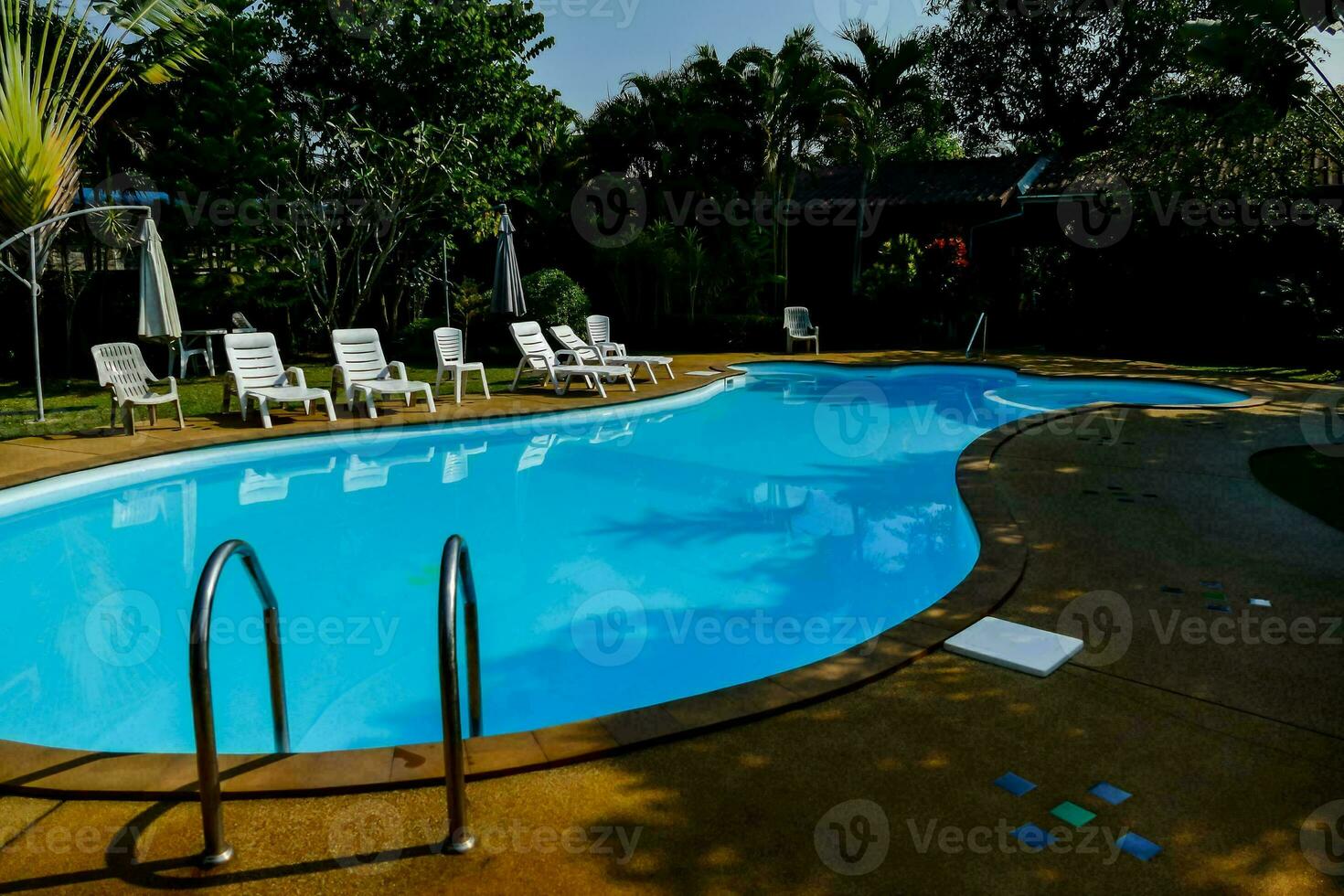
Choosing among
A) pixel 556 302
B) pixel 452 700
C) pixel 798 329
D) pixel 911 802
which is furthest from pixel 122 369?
pixel 798 329

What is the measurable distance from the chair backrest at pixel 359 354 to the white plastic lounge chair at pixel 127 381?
1917 millimetres

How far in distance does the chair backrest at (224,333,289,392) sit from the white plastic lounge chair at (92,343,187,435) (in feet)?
2.41

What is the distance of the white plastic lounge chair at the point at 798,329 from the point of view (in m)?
18.0

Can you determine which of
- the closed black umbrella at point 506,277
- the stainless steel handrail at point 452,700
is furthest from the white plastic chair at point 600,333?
the stainless steel handrail at point 452,700

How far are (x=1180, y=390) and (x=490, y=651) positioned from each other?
12985mm

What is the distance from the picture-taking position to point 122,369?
9.50m

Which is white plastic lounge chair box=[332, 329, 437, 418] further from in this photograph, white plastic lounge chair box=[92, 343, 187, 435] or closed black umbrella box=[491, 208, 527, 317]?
closed black umbrella box=[491, 208, 527, 317]

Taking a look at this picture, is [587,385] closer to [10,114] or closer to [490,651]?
[10,114]

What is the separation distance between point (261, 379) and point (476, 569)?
18.5 ft

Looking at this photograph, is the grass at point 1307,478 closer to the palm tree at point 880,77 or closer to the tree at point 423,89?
the palm tree at point 880,77

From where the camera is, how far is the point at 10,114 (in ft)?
31.7

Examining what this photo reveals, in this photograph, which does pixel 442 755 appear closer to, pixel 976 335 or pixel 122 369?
pixel 122 369

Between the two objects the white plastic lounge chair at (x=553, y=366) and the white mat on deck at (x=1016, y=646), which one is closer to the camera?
the white mat on deck at (x=1016, y=646)

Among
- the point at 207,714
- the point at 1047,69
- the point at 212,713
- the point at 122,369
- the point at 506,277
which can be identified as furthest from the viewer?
the point at 1047,69
